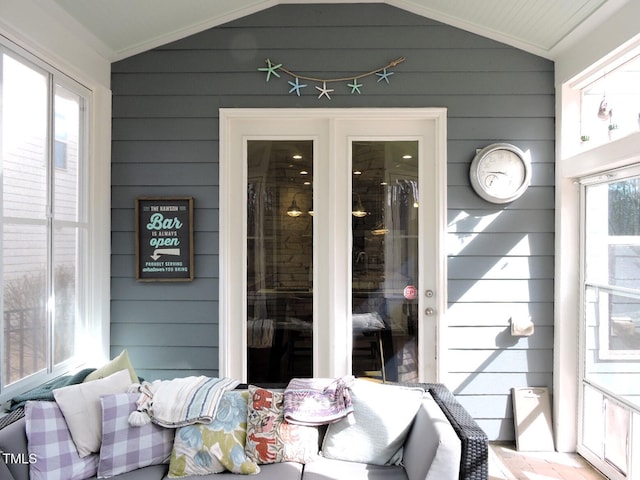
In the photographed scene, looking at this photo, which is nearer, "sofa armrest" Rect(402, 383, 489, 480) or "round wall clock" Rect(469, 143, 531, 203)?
"sofa armrest" Rect(402, 383, 489, 480)

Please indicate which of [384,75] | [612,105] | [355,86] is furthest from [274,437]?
[612,105]

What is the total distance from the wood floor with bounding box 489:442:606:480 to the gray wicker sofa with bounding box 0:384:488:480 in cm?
83

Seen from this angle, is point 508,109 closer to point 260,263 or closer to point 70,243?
point 260,263

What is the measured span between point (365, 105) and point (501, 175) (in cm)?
99

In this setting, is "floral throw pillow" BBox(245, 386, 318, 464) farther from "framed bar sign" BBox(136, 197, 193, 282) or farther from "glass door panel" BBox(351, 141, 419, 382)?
"framed bar sign" BBox(136, 197, 193, 282)

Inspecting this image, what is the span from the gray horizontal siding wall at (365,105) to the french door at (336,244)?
0.50ft

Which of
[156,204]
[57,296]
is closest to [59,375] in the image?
[57,296]

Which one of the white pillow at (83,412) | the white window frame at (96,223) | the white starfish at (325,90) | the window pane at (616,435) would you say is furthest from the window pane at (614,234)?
the white window frame at (96,223)

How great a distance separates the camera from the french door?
306 cm

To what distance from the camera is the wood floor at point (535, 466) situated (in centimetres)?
266

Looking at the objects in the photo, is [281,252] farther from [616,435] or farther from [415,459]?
[616,435]

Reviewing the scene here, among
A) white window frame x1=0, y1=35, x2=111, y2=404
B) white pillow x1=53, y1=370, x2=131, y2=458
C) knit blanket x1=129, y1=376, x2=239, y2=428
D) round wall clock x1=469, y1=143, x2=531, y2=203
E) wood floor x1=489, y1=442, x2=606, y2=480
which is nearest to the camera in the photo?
white pillow x1=53, y1=370, x2=131, y2=458

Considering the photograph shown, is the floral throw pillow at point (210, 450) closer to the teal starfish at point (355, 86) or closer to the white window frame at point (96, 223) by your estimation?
the white window frame at point (96, 223)

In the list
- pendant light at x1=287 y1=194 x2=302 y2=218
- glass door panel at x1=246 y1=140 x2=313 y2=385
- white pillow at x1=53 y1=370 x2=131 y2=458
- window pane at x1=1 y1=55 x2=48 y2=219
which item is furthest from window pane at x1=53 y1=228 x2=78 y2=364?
pendant light at x1=287 y1=194 x2=302 y2=218
